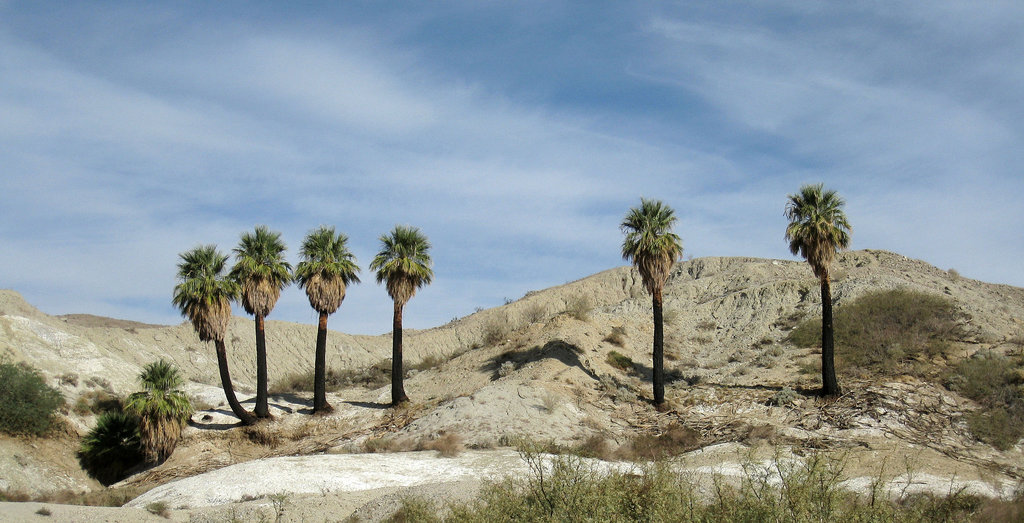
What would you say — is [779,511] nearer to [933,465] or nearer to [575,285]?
[933,465]

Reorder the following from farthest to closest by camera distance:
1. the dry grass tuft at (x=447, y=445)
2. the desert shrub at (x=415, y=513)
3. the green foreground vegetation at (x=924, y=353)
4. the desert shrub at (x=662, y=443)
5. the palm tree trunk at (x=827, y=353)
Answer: the palm tree trunk at (x=827, y=353)
the green foreground vegetation at (x=924, y=353)
the desert shrub at (x=662, y=443)
the dry grass tuft at (x=447, y=445)
the desert shrub at (x=415, y=513)

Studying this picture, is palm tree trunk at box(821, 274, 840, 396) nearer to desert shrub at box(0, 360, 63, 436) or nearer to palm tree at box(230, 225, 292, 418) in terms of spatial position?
palm tree at box(230, 225, 292, 418)

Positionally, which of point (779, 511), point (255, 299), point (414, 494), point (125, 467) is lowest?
point (125, 467)

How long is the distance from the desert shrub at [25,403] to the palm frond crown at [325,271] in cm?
1226

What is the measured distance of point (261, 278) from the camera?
36469mm

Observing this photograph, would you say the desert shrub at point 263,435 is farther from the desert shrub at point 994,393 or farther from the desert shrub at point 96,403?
the desert shrub at point 994,393

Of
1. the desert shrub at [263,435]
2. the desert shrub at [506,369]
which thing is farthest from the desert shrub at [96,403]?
the desert shrub at [506,369]

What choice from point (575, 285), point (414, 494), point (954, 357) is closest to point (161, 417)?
point (414, 494)

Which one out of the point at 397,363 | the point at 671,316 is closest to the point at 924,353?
the point at 671,316

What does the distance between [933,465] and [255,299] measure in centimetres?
2836

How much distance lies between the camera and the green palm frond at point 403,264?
3672 centimetres

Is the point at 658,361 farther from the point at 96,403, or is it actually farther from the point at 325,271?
the point at 96,403

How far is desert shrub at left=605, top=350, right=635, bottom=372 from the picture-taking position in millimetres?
39062

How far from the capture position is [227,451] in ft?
112
